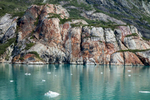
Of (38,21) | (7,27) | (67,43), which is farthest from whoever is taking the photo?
(7,27)

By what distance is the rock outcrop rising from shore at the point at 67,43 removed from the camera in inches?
5330

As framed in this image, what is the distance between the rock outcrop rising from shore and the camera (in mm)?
135375

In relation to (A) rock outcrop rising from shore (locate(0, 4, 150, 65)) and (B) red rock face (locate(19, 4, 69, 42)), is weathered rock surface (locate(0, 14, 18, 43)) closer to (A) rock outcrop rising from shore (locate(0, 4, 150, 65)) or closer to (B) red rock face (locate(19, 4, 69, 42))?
(A) rock outcrop rising from shore (locate(0, 4, 150, 65))

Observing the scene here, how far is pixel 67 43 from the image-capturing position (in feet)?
467

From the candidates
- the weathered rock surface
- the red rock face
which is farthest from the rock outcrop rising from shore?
the weathered rock surface

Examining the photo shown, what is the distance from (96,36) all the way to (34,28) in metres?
43.3

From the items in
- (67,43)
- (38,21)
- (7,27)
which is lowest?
(67,43)

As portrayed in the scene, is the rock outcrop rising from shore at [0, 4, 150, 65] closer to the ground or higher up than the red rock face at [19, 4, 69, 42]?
closer to the ground

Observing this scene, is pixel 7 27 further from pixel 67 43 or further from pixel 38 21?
pixel 67 43

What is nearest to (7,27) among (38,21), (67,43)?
(38,21)

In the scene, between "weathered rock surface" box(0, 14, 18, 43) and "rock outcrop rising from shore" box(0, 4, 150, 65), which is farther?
"weathered rock surface" box(0, 14, 18, 43)

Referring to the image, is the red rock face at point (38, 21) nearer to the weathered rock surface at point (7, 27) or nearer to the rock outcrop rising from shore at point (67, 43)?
the rock outcrop rising from shore at point (67, 43)

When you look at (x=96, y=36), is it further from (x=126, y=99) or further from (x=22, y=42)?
(x=126, y=99)

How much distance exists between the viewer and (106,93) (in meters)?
39.6
